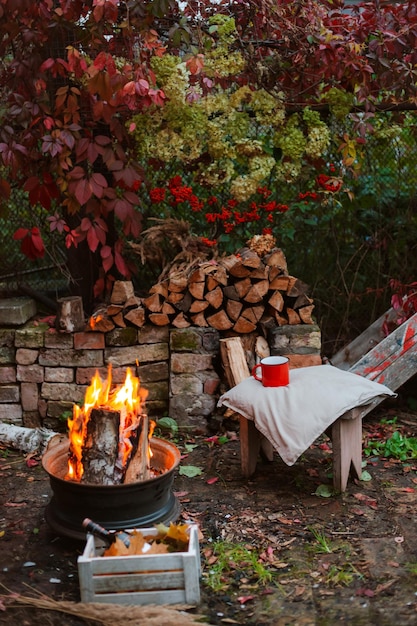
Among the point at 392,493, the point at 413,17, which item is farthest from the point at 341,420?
the point at 413,17

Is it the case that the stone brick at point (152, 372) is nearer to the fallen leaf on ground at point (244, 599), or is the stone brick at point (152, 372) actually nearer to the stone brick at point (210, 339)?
the stone brick at point (210, 339)

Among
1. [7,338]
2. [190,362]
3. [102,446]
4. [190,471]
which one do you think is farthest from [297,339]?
[7,338]

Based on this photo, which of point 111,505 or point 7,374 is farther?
point 7,374

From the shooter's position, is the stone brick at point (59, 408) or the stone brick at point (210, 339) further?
the stone brick at point (59, 408)

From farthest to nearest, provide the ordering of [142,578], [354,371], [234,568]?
[354,371] < [234,568] < [142,578]

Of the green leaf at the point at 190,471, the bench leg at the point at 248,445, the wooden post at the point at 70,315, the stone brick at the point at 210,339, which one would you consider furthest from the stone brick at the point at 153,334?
the bench leg at the point at 248,445

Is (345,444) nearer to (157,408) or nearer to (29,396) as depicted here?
(157,408)

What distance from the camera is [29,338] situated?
5082 mm

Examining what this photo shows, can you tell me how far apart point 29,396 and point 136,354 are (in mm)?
791

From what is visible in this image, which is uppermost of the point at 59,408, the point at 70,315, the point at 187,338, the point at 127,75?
the point at 127,75

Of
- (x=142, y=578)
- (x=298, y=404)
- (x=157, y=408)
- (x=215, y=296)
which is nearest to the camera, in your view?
(x=142, y=578)

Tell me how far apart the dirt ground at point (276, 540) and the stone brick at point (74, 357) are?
0.66 meters

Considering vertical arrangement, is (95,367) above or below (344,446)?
above

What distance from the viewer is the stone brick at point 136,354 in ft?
16.7
